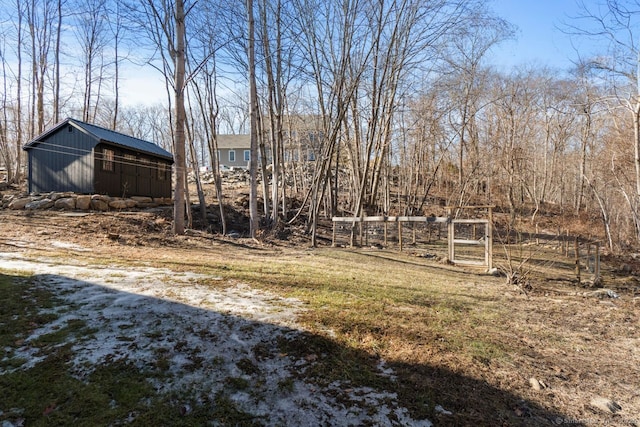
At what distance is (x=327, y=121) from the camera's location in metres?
13.5

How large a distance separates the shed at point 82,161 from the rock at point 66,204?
1712 millimetres

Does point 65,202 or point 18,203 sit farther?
point 65,202

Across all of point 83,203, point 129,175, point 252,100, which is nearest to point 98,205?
point 83,203

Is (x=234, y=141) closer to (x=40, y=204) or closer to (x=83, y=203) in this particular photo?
(x=83, y=203)

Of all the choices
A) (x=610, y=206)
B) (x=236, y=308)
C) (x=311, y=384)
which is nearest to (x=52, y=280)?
(x=236, y=308)

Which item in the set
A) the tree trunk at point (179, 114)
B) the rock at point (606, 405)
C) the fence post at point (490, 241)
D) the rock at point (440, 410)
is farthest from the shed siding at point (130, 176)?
the rock at point (606, 405)

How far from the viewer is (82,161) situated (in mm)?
14555

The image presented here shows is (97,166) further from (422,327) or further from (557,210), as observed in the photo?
(557,210)

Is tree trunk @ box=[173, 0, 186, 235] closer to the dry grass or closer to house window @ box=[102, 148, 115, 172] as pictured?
the dry grass

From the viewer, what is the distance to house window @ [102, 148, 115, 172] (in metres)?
14.8

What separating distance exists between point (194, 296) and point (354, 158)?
11.2 m

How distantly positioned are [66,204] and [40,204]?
34.3 inches

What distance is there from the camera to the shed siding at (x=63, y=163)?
14484 mm

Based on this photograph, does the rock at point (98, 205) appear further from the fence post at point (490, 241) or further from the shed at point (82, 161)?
the fence post at point (490, 241)
